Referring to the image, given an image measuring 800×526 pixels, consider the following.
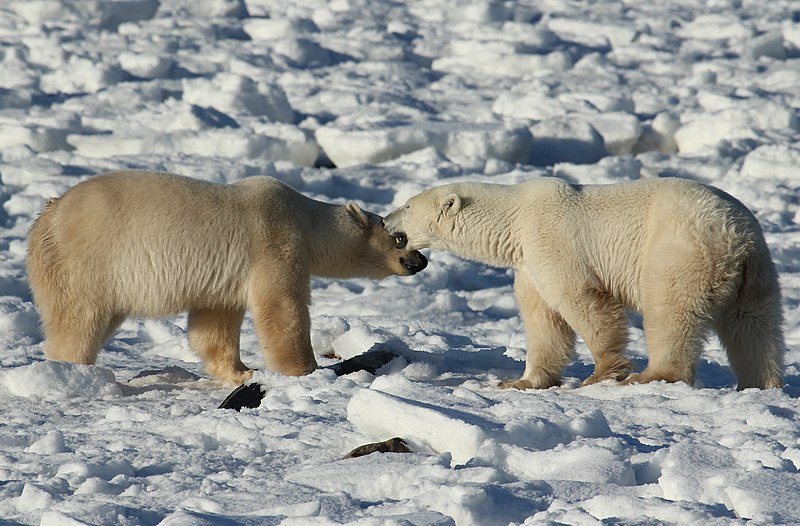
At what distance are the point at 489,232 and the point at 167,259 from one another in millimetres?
1608

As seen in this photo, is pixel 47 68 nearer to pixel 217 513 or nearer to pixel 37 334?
pixel 37 334

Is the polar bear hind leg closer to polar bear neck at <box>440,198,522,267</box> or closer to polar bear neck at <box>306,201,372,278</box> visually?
polar bear neck at <box>440,198,522,267</box>

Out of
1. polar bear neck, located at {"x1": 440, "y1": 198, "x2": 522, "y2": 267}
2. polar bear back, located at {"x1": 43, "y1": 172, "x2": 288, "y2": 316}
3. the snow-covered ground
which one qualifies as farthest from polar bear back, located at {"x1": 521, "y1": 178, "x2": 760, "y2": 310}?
polar bear back, located at {"x1": 43, "y1": 172, "x2": 288, "y2": 316}

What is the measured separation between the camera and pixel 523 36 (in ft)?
48.5

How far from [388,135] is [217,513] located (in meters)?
7.96

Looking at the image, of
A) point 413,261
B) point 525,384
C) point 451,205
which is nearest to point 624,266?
point 525,384

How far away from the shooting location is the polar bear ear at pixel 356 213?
6.15 meters

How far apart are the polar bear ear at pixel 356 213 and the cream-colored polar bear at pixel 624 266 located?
38 centimetres

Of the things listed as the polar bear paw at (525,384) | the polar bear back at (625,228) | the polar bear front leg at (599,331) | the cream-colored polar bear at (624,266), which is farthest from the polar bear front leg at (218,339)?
the polar bear front leg at (599,331)

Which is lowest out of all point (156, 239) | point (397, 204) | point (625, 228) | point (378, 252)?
point (397, 204)

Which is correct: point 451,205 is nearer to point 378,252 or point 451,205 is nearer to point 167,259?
point 378,252

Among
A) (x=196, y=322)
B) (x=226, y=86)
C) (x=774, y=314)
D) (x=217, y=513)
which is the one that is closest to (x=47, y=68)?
(x=226, y=86)

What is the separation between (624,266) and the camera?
523 centimetres

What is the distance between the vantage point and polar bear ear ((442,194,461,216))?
Answer: 5809 mm
